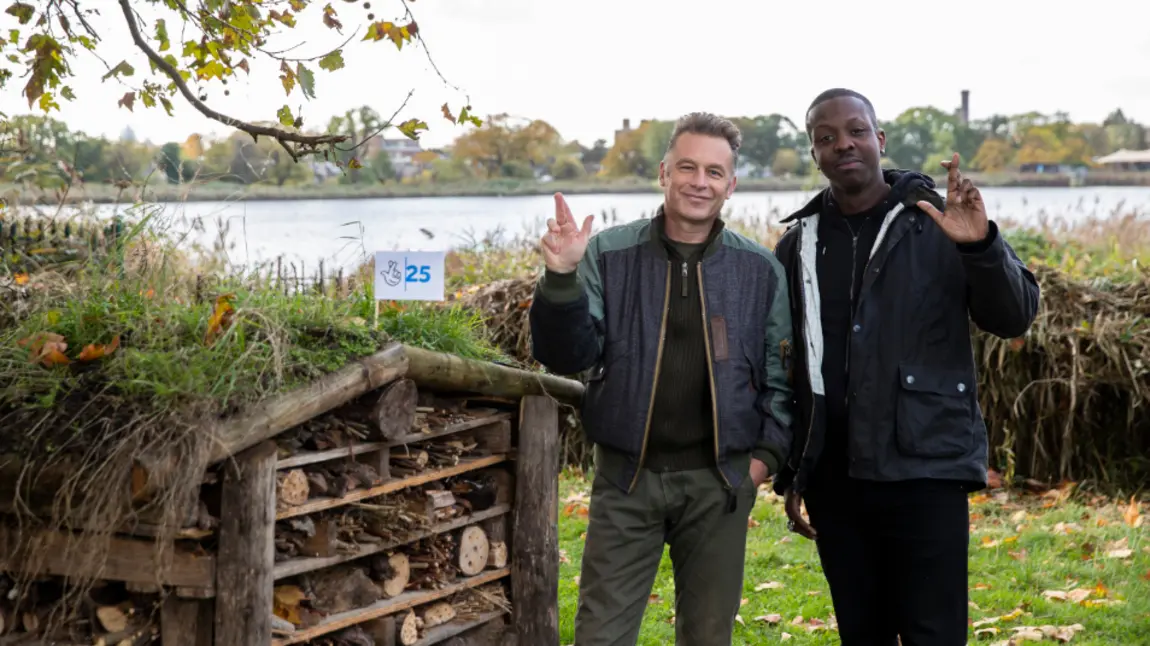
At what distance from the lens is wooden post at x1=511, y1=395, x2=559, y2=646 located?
13.8ft

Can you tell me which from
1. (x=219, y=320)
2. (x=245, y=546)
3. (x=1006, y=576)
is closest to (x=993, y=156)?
(x=1006, y=576)

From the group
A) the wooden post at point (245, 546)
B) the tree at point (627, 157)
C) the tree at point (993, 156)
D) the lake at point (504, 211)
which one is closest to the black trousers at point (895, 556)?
the wooden post at point (245, 546)

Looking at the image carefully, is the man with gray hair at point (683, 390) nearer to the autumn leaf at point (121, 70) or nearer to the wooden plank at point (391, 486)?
the wooden plank at point (391, 486)

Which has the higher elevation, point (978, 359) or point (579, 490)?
point (978, 359)

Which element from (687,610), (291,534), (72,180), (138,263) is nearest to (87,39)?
(72,180)

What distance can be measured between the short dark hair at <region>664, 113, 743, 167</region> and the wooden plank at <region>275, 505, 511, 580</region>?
1434 mm

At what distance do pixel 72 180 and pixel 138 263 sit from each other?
2002mm

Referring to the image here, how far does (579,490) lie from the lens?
802 centimetres

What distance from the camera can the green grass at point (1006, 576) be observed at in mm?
5211

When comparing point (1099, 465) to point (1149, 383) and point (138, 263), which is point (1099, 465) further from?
point (138, 263)

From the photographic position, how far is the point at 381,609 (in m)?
3.74

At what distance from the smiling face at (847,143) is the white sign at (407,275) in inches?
50.8

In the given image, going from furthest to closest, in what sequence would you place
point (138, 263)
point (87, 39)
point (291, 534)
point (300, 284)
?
point (87, 39)
point (300, 284)
point (138, 263)
point (291, 534)

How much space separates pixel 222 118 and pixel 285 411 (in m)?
1.77
